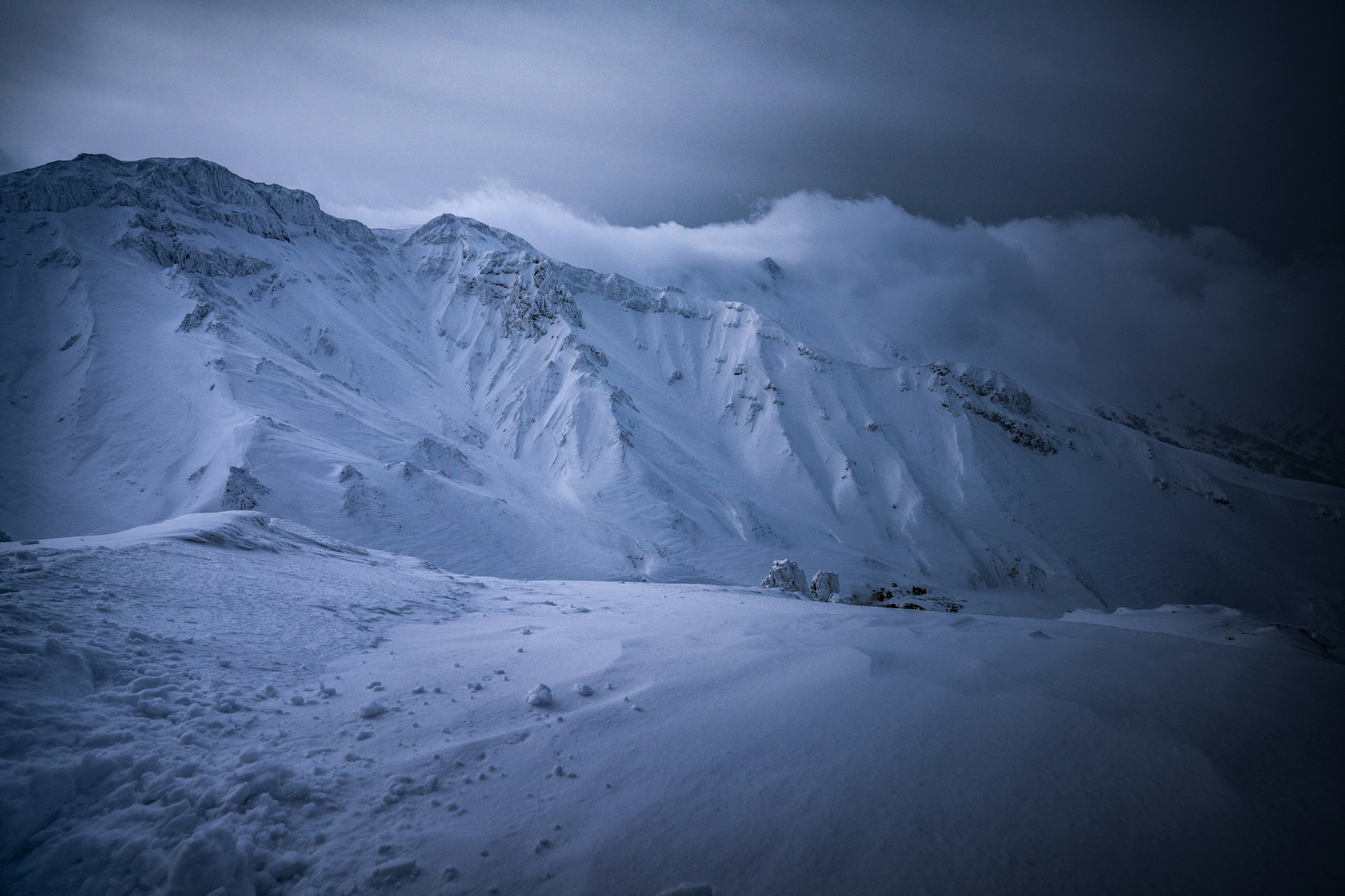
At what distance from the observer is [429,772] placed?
3.45 m

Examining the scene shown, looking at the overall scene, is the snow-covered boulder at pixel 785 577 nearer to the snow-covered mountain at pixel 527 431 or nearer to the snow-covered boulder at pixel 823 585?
the snow-covered boulder at pixel 823 585

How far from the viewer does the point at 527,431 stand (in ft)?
191

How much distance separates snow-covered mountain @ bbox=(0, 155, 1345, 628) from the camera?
3397 cm

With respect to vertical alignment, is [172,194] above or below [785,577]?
above

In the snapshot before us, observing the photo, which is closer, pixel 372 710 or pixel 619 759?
pixel 619 759

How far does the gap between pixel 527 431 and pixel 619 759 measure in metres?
57.4

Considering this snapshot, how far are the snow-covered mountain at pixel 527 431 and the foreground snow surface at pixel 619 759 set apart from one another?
29841 millimetres

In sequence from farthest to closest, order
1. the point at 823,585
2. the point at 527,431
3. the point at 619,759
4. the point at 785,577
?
the point at 527,431 < the point at 823,585 < the point at 785,577 < the point at 619,759

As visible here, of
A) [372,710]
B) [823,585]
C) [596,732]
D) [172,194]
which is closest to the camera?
[596,732]

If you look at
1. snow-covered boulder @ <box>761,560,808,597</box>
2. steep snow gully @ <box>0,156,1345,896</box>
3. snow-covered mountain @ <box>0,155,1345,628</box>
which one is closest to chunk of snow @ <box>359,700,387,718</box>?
steep snow gully @ <box>0,156,1345,896</box>

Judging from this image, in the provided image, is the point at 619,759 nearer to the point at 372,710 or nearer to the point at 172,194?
the point at 372,710

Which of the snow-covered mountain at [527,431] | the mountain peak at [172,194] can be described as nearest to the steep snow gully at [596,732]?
the snow-covered mountain at [527,431]

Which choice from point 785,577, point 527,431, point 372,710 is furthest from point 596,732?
point 527,431

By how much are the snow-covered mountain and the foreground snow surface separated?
29.8 m
